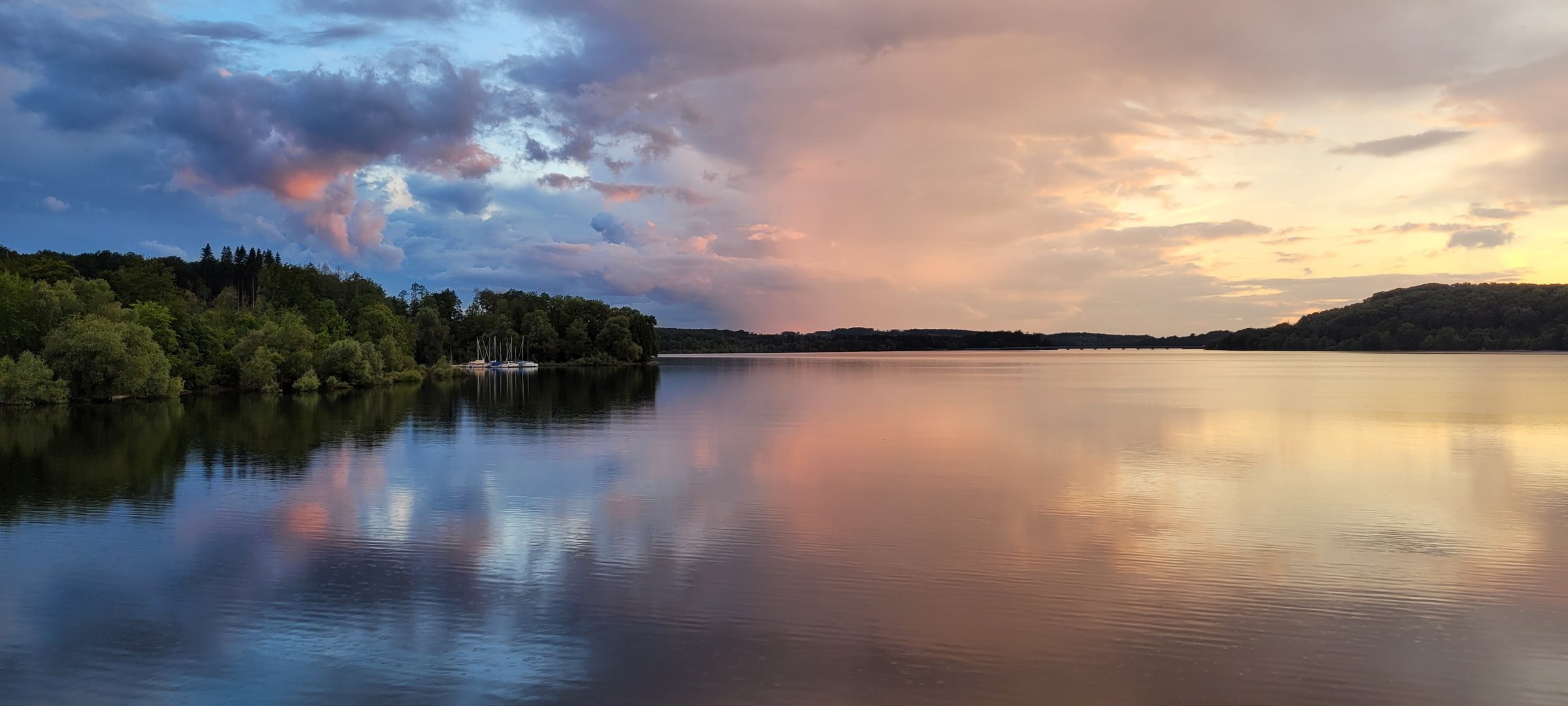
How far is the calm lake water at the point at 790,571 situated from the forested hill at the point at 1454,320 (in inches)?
6380

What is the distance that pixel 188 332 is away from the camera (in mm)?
60625

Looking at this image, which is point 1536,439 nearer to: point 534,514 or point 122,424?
point 534,514

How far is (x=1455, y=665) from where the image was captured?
952 cm

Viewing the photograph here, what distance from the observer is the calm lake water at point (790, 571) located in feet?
30.3

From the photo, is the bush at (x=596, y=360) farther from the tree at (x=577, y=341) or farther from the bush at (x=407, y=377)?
the bush at (x=407, y=377)

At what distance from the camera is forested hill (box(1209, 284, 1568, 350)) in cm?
15212

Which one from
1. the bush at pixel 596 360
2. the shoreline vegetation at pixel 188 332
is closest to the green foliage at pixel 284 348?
the shoreline vegetation at pixel 188 332

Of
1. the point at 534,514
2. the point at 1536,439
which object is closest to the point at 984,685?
the point at 534,514

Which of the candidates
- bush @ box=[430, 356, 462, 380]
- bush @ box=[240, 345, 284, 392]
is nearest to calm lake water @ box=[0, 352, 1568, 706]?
bush @ box=[240, 345, 284, 392]

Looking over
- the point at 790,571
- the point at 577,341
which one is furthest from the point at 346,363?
the point at 577,341

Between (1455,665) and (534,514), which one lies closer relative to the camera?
(1455,665)

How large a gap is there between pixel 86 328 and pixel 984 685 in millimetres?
57233

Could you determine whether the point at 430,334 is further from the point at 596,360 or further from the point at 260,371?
the point at 260,371

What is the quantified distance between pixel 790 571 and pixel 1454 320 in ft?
647
